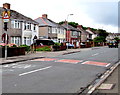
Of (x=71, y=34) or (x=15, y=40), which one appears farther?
(x=71, y=34)

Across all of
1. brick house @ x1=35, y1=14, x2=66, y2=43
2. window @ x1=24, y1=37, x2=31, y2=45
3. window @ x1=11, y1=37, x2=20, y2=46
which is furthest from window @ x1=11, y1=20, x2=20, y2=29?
brick house @ x1=35, y1=14, x2=66, y2=43

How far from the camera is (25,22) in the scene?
43719mm

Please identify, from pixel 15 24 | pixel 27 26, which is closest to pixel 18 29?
pixel 15 24

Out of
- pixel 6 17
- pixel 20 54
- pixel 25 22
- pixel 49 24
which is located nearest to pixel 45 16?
pixel 49 24

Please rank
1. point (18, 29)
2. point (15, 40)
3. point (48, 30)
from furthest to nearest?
point (48, 30) → point (18, 29) → point (15, 40)

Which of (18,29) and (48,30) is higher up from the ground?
(48,30)

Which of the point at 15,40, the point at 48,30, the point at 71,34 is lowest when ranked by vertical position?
the point at 15,40

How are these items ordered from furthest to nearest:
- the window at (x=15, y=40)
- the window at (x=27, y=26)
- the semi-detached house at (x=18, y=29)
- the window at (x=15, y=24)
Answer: the window at (x=27, y=26) < the window at (x=15, y=40) < the window at (x=15, y=24) < the semi-detached house at (x=18, y=29)

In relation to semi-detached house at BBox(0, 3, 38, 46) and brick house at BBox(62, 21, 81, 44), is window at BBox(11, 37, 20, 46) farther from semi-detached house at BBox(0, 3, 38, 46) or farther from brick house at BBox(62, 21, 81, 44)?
brick house at BBox(62, 21, 81, 44)

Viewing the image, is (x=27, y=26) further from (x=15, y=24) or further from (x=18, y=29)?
(x=15, y=24)

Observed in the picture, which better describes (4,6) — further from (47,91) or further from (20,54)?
(47,91)

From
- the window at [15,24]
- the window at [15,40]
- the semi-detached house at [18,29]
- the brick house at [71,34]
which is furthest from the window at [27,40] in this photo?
the brick house at [71,34]

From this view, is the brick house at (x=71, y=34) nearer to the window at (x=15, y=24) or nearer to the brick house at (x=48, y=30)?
the brick house at (x=48, y=30)

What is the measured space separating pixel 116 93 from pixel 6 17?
1450 cm
